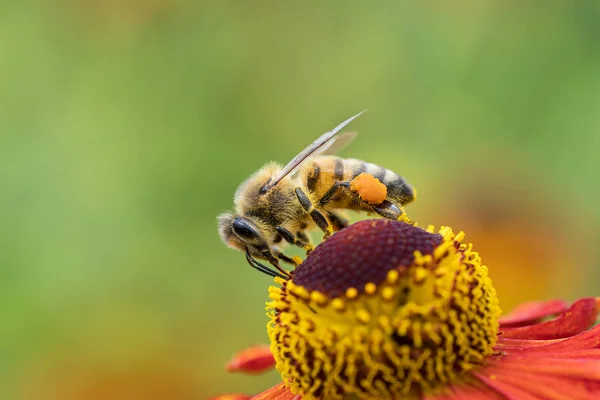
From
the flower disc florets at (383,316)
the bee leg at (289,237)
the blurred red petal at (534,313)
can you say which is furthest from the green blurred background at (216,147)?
the flower disc florets at (383,316)

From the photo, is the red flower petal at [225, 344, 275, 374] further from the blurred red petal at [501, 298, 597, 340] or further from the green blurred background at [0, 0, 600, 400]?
the green blurred background at [0, 0, 600, 400]

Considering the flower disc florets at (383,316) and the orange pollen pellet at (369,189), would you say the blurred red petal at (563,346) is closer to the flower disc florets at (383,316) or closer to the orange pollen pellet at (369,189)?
the flower disc florets at (383,316)

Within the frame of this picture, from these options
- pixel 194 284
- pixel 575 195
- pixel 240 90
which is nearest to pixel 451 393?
pixel 575 195

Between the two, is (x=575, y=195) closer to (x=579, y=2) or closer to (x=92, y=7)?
(x=579, y=2)

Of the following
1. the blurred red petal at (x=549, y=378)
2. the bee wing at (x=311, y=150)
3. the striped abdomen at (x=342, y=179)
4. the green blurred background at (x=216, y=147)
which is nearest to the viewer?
the blurred red petal at (x=549, y=378)

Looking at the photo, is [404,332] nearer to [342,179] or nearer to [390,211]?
[390,211]

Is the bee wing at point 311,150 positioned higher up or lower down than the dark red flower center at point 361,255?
higher up

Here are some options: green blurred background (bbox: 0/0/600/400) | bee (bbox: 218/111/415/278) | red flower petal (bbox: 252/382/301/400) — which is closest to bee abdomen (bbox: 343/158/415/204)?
bee (bbox: 218/111/415/278)
